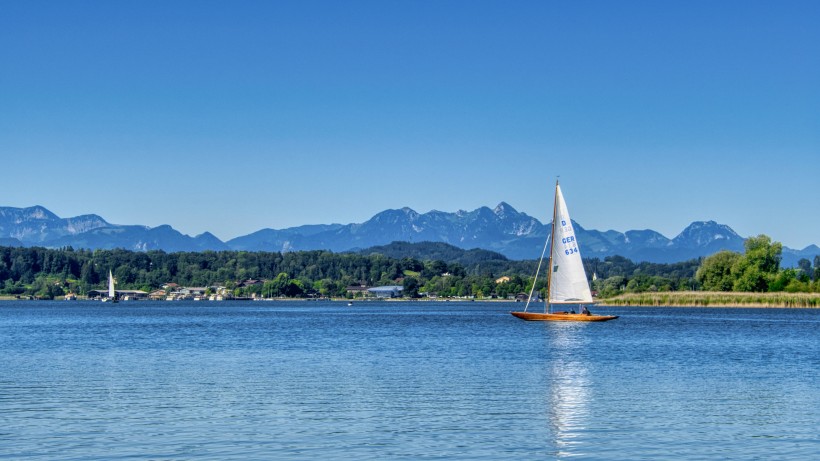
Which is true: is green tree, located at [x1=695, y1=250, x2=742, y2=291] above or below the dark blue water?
above

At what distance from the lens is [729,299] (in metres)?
141

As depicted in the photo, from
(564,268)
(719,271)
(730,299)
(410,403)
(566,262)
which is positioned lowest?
(410,403)

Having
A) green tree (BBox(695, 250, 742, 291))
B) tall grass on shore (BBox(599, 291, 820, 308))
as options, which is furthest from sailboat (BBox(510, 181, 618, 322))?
green tree (BBox(695, 250, 742, 291))

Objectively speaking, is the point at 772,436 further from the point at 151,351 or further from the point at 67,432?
the point at 151,351

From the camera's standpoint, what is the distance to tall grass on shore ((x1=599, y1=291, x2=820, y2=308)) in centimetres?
13725

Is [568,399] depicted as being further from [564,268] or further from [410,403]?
[564,268]

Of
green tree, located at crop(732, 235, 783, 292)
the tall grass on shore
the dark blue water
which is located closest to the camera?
the dark blue water

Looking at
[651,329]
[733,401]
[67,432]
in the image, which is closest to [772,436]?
[733,401]

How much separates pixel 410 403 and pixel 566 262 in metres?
60.4

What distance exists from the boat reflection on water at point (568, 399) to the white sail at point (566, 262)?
26451 mm

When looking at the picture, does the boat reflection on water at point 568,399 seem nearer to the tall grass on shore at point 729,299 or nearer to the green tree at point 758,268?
the tall grass on shore at point 729,299

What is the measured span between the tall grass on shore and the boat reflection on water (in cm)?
7772

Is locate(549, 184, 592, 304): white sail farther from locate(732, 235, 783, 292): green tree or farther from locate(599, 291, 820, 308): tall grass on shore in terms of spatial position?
locate(732, 235, 783, 292): green tree

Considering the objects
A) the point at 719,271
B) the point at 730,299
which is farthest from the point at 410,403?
the point at 719,271
